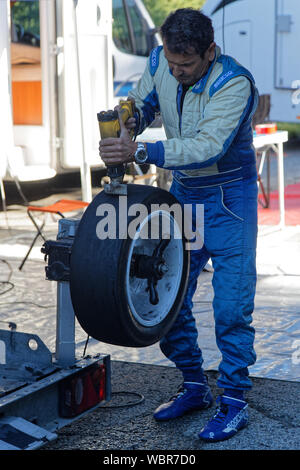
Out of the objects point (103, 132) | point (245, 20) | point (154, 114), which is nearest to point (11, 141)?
point (154, 114)

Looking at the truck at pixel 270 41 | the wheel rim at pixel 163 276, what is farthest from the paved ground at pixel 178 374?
the truck at pixel 270 41

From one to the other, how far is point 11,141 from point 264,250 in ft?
7.55

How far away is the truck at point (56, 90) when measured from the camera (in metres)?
6.66

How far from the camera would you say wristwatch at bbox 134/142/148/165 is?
9.25 feet

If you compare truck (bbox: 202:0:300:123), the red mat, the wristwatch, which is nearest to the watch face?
the wristwatch

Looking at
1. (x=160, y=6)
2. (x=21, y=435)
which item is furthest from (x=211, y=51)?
(x=160, y=6)

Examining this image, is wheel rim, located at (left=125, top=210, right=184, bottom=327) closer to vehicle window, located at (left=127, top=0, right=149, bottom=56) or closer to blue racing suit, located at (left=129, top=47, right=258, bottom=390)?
blue racing suit, located at (left=129, top=47, right=258, bottom=390)

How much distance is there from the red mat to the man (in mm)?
4130

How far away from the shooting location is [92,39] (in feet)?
23.7

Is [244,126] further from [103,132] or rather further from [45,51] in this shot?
[45,51]

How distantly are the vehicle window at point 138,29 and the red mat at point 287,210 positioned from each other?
224cm

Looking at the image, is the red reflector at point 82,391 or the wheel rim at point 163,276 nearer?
the wheel rim at point 163,276

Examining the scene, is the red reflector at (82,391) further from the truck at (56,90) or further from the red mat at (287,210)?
the red mat at (287,210)

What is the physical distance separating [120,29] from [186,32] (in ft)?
21.5
